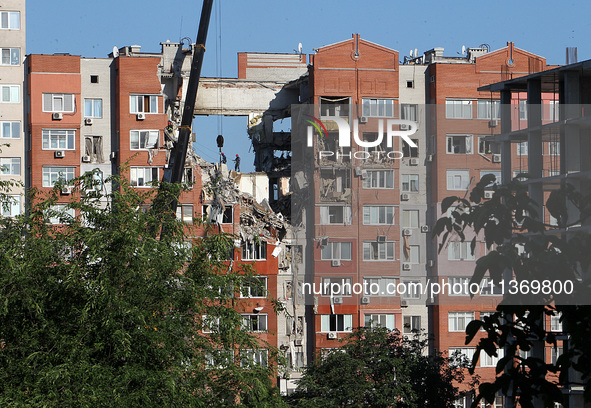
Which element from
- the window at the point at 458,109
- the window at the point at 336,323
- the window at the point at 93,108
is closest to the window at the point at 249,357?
the window at the point at 336,323

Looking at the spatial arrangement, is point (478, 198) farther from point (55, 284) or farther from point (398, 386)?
point (398, 386)

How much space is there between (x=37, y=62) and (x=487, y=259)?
48696 millimetres

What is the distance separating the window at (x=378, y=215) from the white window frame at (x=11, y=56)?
20980 mm

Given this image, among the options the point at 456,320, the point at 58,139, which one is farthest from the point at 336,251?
the point at 58,139

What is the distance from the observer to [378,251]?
172 ft

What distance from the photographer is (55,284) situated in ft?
59.9

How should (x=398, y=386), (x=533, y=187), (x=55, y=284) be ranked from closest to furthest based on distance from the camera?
(x=55, y=284) → (x=533, y=187) → (x=398, y=386)

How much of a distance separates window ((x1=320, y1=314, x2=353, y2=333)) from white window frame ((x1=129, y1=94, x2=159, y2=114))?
48.4 ft

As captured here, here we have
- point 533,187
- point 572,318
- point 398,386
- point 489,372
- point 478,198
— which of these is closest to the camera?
point 572,318

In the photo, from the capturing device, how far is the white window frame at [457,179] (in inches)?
2109

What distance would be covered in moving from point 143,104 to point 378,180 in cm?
1370

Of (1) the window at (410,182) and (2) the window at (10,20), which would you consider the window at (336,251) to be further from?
(2) the window at (10,20)

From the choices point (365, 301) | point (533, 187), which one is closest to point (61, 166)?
point (365, 301)

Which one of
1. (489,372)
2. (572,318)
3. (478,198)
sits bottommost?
(489,372)
